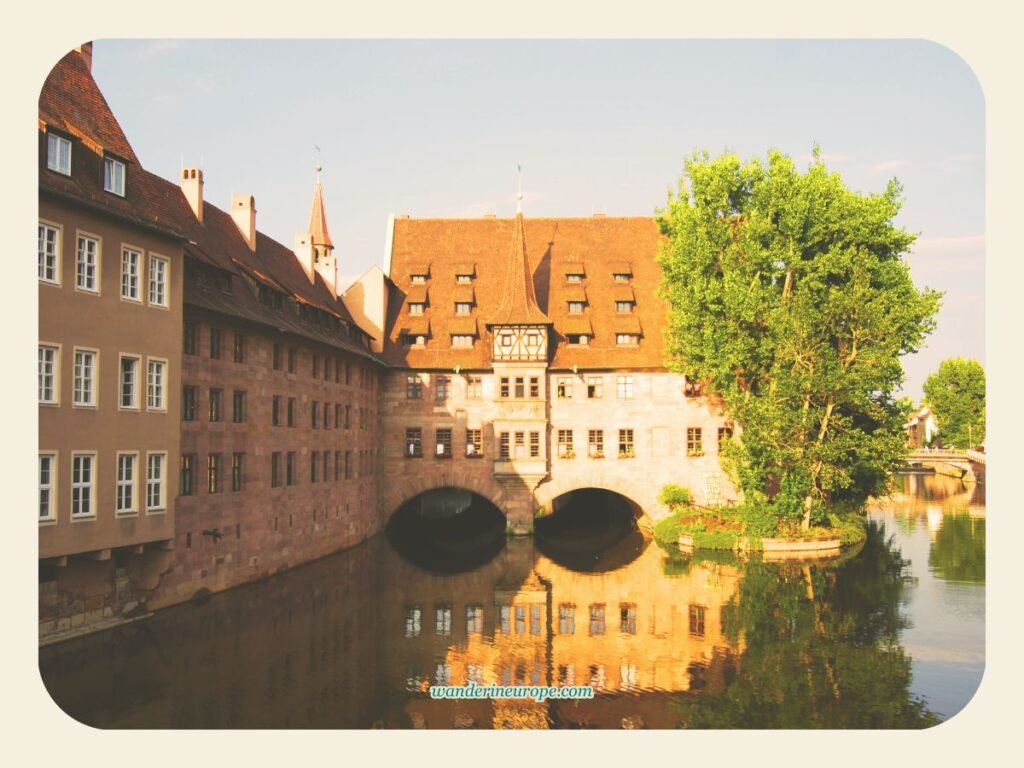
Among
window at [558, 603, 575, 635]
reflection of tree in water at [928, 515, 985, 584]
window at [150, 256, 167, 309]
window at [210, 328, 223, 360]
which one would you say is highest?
window at [150, 256, 167, 309]

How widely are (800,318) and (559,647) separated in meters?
20.2

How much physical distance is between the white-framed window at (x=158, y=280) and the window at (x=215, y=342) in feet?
20.0

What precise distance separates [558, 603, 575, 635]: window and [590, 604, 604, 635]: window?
1.81 feet

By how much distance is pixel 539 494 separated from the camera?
151 feet

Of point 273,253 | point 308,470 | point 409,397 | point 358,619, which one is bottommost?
point 358,619

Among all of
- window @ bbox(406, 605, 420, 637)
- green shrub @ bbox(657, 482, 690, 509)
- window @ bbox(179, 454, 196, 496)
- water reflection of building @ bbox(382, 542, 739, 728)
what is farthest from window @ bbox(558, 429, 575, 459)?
window @ bbox(179, 454, 196, 496)

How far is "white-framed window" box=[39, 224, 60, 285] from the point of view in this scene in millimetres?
18750

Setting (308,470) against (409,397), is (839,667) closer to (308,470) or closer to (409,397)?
(308,470)

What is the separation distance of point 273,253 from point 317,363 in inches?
258

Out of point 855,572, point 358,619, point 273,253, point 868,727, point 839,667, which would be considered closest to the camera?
point 868,727

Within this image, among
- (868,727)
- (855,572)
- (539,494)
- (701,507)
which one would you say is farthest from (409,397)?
(868,727)

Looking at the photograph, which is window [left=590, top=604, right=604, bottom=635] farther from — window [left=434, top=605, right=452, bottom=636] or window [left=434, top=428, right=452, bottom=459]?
window [left=434, top=428, right=452, bottom=459]

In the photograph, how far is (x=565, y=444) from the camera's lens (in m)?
46.8

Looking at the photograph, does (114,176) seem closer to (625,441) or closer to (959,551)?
(625,441)
